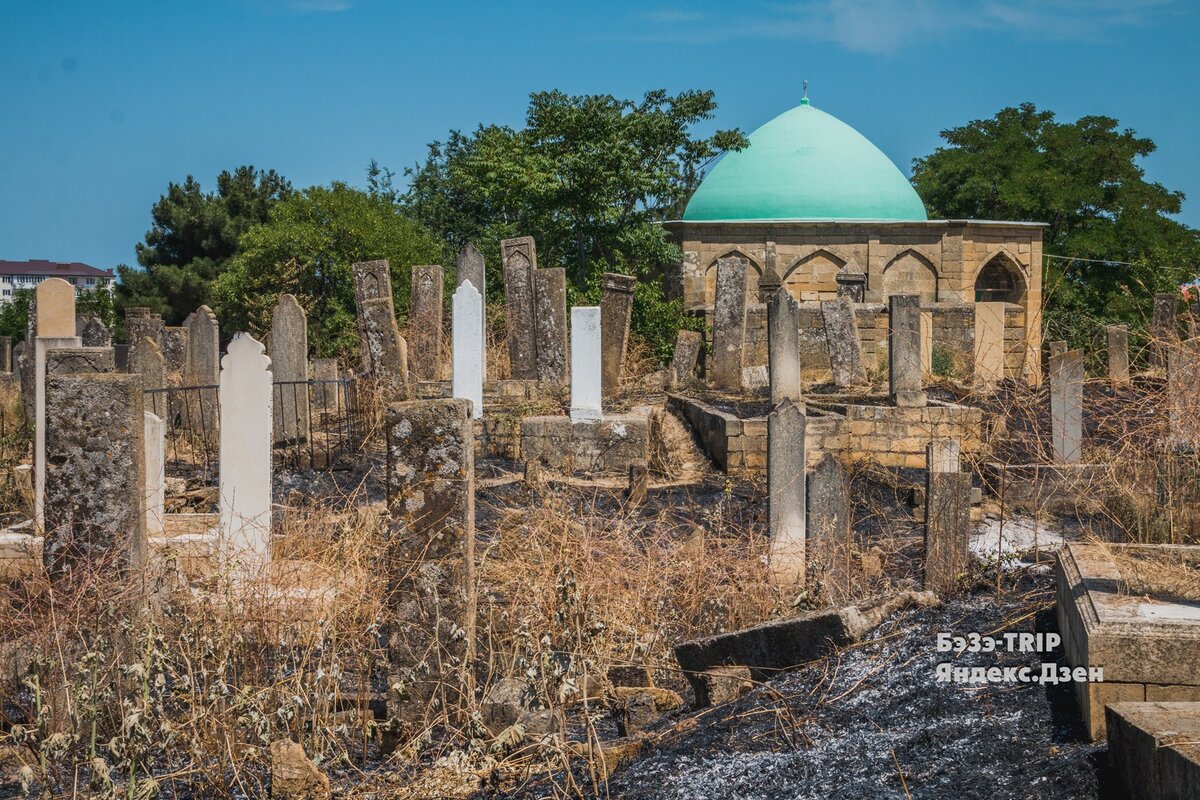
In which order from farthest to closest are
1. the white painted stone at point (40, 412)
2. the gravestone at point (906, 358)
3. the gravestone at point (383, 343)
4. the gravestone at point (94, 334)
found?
1. the gravestone at point (94, 334)
2. the gravestone at point (383, 343)
3. the gravestone at point (906, 358)
4. the white painted stone at point (40, 412)

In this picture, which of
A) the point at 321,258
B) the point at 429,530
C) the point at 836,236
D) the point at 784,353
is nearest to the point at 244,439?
the point at 429,530

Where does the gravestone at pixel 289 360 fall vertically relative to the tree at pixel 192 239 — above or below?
below

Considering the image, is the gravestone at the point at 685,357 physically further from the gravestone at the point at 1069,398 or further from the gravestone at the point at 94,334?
the gravestone at the point at 94,334

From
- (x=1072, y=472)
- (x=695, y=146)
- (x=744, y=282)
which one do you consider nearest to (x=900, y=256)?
(x=695, y=146)

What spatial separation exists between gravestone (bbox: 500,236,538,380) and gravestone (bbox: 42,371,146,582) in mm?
10146

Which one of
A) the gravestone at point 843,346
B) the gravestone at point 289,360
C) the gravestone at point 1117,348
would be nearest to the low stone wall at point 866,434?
the gravestone at point 843,346

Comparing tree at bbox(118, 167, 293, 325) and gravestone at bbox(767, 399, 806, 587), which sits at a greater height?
tree at bbox(118, 167, 293, 325)

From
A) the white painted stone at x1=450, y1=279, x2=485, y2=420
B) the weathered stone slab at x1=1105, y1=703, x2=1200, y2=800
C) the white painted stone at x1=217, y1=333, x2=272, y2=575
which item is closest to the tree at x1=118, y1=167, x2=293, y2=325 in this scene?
the white painted stone at x1=450, y1=279, x2=485, y2=420

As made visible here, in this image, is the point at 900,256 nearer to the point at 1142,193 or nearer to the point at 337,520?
the point at 1142,193

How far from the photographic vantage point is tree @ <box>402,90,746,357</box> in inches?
811

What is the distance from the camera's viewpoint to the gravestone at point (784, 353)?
1177 centimetres

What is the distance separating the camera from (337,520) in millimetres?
7262

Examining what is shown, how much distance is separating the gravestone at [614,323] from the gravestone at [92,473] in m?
10.5

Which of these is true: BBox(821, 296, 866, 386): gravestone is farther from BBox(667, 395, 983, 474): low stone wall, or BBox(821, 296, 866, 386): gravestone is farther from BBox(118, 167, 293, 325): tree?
BBox(118, 167, 293, 325): tree
